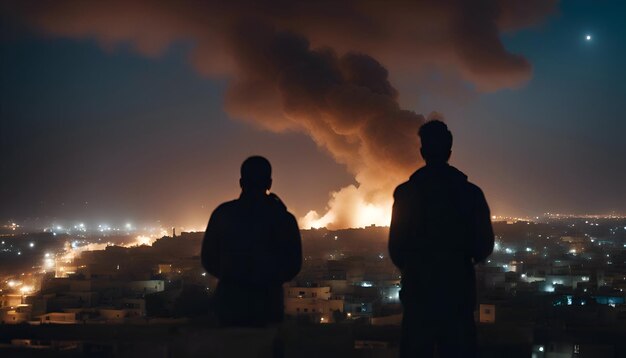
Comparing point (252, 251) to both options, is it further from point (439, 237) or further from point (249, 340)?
point (439, 237)

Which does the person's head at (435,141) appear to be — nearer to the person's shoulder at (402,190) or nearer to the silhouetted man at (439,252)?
the silhouetted man at (439,252)

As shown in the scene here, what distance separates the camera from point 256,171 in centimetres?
371

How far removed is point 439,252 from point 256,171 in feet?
3.38

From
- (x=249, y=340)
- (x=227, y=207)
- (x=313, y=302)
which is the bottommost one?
(x=313, y=302)

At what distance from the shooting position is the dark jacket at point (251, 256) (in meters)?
3.59

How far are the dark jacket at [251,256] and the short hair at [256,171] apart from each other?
8cm

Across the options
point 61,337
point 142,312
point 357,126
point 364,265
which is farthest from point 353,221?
point 61,337

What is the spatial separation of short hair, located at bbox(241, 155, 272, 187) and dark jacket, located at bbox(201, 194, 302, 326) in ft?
0.28

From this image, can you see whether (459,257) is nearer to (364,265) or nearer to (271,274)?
(271,274)

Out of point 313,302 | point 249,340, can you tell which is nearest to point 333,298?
point 313,302

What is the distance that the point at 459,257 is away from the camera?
134 inches

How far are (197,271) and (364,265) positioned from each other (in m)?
7.36

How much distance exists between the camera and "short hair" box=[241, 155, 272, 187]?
3.69 meters

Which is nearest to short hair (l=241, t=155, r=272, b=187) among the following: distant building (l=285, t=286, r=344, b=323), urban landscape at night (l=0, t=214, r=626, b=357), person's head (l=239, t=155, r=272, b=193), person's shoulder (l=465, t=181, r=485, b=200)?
person's head (l=239, t=155, r=272, b=193)
